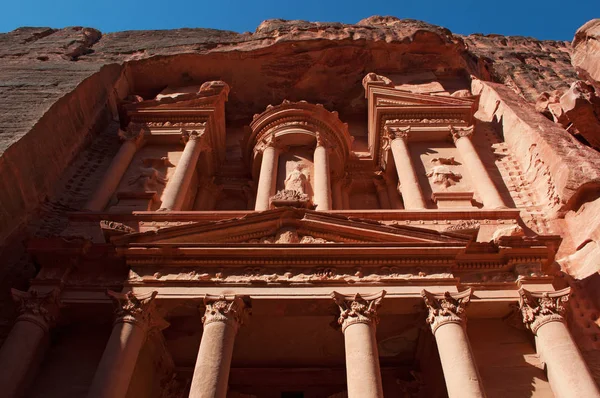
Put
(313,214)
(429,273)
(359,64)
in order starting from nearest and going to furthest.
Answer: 1. (429,273)
2. (313,214)
3. (359,64)

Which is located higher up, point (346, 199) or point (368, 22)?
point (368, 22)

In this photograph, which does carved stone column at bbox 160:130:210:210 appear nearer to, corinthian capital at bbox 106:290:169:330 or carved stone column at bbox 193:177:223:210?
carved stone column at bbox 193:177:223:210

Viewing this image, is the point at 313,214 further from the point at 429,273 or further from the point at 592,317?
the point at 592,317

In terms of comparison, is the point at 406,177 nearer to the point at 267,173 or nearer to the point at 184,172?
the point at 267,173

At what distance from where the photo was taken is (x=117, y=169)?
14797 mm

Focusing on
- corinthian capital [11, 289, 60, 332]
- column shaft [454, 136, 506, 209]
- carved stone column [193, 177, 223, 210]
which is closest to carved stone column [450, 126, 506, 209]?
column shaft [454, 136, 506, 209]

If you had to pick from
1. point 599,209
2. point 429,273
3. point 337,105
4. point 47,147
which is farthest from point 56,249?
point 337,105

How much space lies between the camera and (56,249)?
10.2 meters

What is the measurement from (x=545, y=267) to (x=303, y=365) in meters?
5.20

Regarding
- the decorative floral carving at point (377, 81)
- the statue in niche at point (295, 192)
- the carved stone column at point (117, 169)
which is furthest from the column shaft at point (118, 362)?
the decorative floral carving at point (377, 81)

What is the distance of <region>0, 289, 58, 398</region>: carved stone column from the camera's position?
8414 millimetres

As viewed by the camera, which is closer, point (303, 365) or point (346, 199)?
point (303, 365)

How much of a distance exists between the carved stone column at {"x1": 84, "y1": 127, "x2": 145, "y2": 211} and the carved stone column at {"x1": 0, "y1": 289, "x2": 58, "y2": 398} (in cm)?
381

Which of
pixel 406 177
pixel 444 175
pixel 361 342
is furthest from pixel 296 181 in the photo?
pixel 361 342
